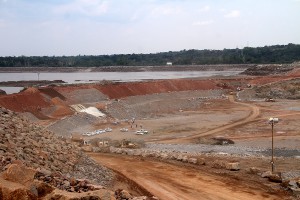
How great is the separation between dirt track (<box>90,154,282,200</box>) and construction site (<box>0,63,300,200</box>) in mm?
53

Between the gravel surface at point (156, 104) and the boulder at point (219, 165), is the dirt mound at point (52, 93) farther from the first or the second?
the boulder at point (219, 165)

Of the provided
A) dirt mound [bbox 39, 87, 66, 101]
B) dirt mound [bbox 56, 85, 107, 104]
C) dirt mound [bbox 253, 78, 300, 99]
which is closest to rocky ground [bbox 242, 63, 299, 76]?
dirt mound [bbox 253, 78, 300, 99]

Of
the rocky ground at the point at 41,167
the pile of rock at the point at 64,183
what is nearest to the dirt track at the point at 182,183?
the rocky ground at the point at 41,167

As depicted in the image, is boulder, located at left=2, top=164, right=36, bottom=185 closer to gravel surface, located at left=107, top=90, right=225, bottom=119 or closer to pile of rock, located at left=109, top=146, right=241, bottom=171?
pile of rock, located at left=109, top=146, right=241, bottom=171

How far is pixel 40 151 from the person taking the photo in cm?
1806

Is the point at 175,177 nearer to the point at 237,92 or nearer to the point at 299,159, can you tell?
the point at 299,159

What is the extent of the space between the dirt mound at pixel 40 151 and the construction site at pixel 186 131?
1.59m

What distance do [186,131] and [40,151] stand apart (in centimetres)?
2986

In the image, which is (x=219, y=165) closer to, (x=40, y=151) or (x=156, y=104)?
(x=40, y=151)

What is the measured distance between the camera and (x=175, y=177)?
76.2 feet

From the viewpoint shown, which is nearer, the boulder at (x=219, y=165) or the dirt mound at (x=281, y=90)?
the boulder at (x=219, y=165)

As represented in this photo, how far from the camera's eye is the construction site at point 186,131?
22047 millimetres

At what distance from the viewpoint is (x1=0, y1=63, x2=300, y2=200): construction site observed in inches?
868

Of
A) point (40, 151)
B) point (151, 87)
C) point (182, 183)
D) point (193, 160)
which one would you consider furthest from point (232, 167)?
point (151, 87)
